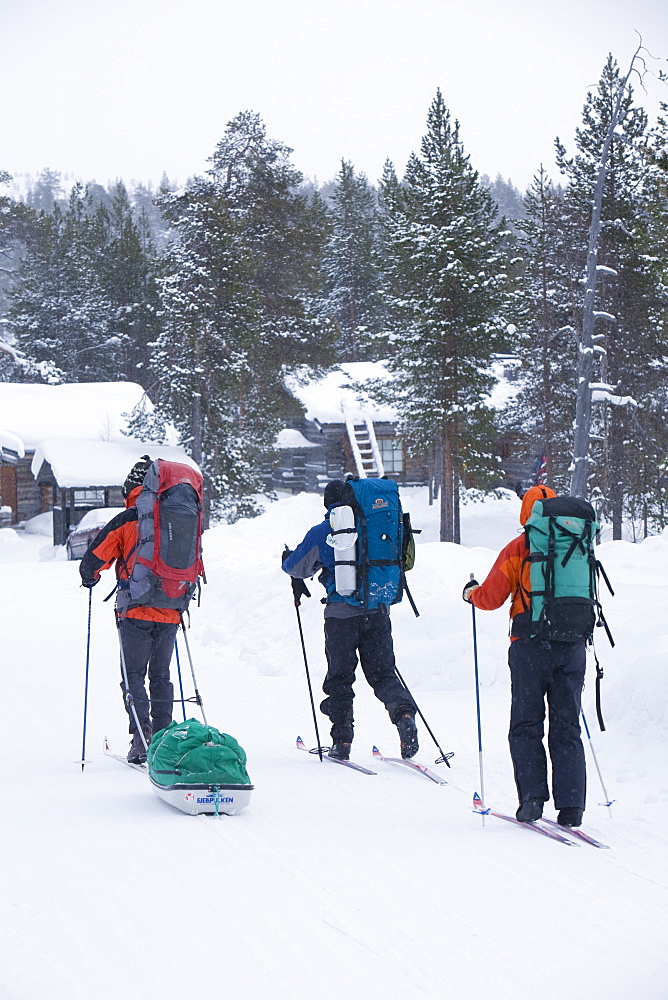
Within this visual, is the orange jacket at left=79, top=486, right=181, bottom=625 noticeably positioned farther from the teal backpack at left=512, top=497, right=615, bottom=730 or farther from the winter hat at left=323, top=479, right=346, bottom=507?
the teal backpack at left=512, top=497, right=615, bottom=730

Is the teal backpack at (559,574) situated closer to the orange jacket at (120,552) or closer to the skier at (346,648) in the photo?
the skier at (346,648)

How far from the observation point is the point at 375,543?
6.61 metres

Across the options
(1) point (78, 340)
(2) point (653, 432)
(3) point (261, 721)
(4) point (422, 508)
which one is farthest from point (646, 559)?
(1) point (78, 340)

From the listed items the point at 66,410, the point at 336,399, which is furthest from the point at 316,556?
the point at 336,399

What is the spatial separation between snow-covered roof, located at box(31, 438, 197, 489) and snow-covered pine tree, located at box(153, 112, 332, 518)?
3.67ft

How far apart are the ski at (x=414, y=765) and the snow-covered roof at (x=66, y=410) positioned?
27.6 meters

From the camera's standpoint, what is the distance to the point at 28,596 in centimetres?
1675

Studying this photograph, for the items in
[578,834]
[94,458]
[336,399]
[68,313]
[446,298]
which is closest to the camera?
[578,834]

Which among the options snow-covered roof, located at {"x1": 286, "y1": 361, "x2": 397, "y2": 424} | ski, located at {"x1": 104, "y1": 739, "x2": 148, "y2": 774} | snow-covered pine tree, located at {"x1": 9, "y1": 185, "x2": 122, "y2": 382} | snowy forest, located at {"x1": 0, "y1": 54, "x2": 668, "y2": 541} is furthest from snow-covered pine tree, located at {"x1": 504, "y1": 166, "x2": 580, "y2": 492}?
snow-covered pine tree, located at {"x1": 9, "y1": 185, "x2": 122, "y2": 382}

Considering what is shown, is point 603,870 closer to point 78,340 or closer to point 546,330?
point 546,330

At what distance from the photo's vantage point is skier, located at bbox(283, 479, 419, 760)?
6.64 metres

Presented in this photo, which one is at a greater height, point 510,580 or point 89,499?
point 510,580

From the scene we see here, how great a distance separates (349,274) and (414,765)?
154 feet

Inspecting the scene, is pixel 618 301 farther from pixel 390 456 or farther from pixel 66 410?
pixel 66 410
